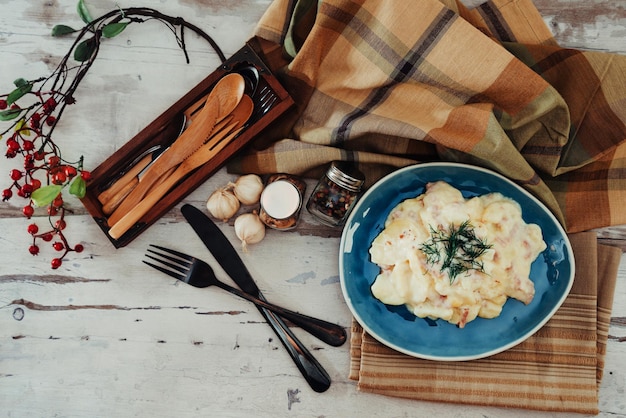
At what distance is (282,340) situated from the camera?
149 centimetres

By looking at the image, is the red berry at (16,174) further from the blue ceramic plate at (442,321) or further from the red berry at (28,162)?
the blue ceramic plate at (442,321)

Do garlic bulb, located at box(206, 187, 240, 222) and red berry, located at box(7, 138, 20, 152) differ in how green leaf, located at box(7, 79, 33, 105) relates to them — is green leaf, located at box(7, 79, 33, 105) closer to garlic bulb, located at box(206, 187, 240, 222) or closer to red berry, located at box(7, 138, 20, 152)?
red berry, located at box(7, 138, 20, 152)

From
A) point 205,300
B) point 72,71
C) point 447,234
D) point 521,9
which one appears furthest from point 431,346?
point 72,71

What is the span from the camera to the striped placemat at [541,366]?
1419mm

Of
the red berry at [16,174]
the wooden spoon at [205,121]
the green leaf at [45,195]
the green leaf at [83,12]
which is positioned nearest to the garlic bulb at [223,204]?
the wooden spoon at [205,121]

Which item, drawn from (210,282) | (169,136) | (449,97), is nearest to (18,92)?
(169,136)

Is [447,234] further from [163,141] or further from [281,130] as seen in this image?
[163,141]

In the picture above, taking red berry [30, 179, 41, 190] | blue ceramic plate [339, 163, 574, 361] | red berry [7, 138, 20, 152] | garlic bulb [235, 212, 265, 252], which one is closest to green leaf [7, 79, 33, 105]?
red berry [7, 138, 20, 152]

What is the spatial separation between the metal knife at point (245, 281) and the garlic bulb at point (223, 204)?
0.04 m

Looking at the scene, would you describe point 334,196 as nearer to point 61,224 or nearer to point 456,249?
point 456,249

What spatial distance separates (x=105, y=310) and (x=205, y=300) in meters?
0.29

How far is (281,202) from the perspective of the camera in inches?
56.1

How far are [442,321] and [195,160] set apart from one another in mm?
784

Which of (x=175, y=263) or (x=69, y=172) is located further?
(x=175, y=263)
